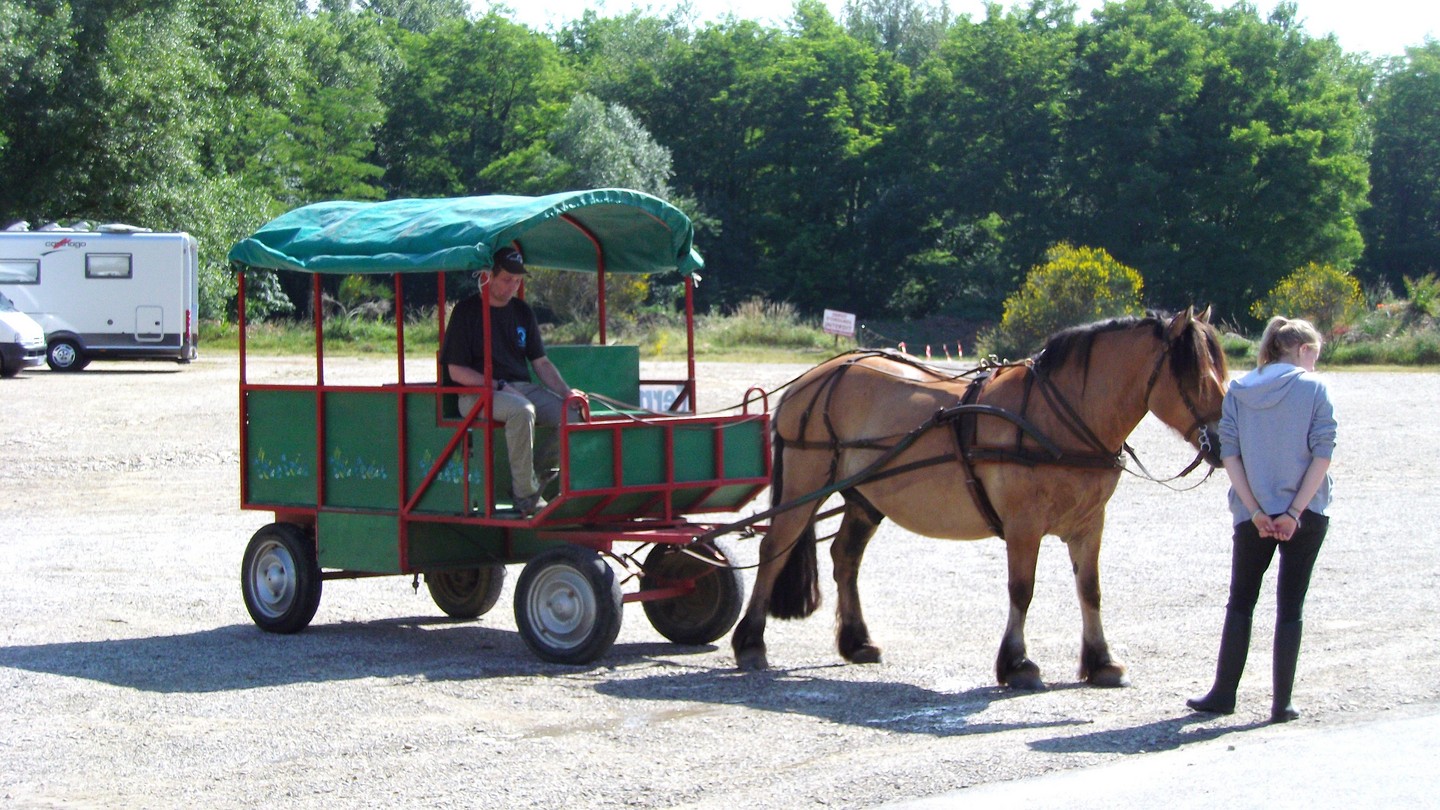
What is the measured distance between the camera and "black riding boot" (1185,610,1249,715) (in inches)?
262

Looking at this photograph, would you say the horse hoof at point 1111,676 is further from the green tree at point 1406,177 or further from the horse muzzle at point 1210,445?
the green tree at point 1406,177

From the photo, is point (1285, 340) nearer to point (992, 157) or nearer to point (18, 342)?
point (18, 342)

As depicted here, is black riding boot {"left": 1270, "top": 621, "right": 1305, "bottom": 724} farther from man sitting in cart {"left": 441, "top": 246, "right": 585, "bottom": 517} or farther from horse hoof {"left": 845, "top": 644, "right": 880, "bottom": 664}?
man sitting in cart {"left": 441, "top": 246, "right": 585, "bottom": 517}

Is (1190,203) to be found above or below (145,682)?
above

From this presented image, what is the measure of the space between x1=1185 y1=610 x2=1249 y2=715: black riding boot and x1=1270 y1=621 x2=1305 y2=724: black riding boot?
5.9 inches

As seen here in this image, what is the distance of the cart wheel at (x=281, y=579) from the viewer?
9.10 meters

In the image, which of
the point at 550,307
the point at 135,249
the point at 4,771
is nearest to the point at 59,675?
the point at 4,771

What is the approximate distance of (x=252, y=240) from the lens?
9031 millimetres

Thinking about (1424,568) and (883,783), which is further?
(1424,568)

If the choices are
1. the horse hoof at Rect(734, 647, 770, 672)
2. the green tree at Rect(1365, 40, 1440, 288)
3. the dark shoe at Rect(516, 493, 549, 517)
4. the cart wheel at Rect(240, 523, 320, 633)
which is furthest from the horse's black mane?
the green tree at Rect(1365, 40, 1440, 288)

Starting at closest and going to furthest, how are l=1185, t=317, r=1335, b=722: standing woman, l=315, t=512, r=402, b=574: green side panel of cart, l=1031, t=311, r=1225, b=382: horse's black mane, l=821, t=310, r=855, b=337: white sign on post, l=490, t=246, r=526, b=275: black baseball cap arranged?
l=1185, t=317, r=1335, b=722: standing woman
l=1031, t=311, r=1225, b=382: horse's black mane
l=490, t=246, r=526, b=275: black baseball cap
l=315, t=512, r=402, b=574: green side panel of cart
l=821, t=310, r=855, b=337: white sign on post

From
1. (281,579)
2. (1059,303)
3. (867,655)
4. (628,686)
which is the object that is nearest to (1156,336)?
(867,655)

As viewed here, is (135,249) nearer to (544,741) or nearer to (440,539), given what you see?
(440,539)

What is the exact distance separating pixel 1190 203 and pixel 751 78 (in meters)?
20.4
